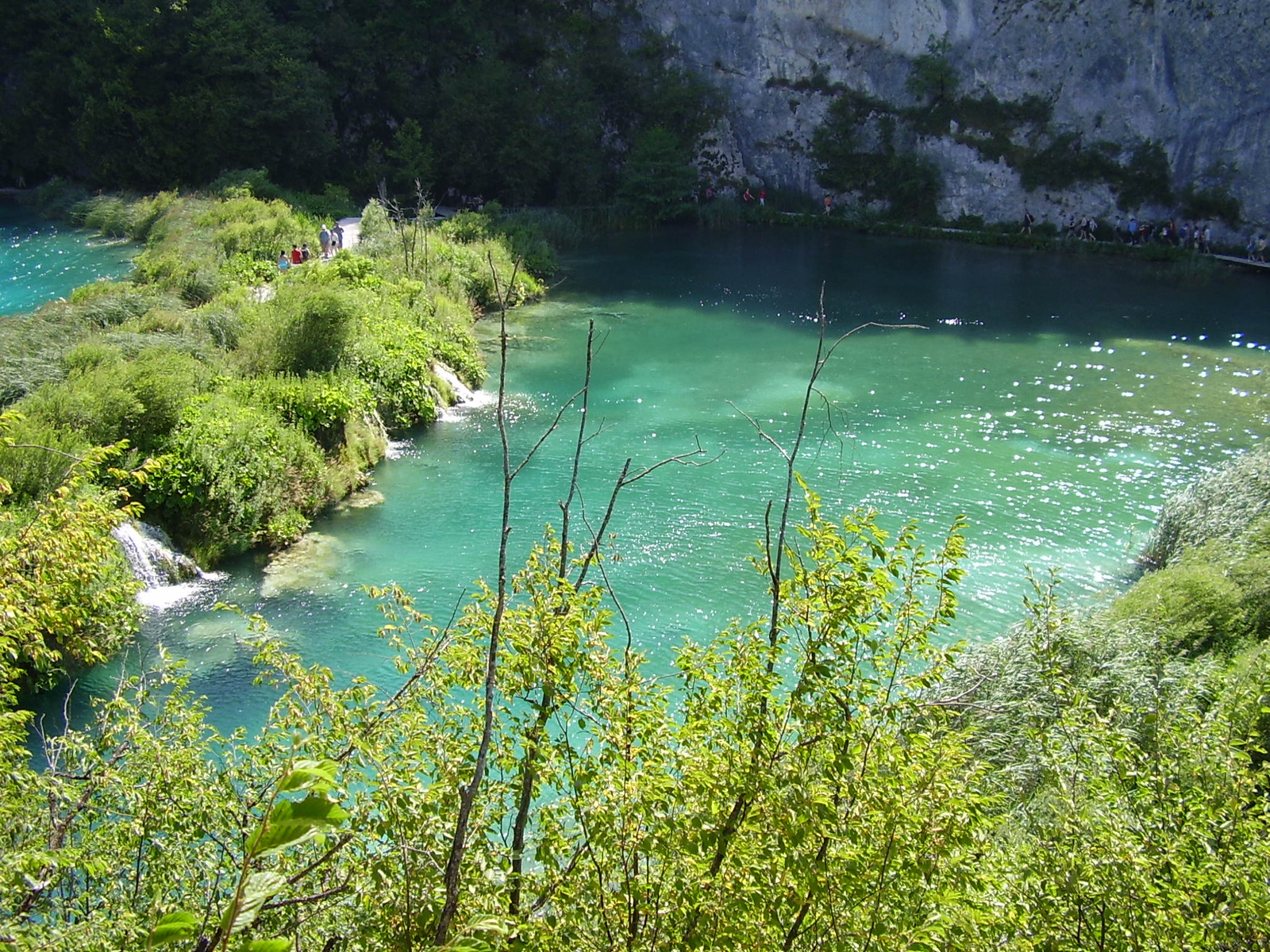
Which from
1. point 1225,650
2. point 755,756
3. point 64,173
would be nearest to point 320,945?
point 755,756

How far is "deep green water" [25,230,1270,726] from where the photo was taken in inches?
628

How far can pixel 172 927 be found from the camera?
2293 mm

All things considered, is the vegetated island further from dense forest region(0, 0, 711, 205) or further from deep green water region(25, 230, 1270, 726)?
dense forest region(0, 0, 711, 205)

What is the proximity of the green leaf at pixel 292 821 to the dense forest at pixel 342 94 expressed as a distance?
44.9 meters

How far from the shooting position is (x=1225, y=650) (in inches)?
463

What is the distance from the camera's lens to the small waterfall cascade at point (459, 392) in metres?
24.8

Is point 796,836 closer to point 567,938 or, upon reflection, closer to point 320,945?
point 567,938

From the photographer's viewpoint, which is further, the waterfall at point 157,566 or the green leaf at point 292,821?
the waterfall at point 157,566

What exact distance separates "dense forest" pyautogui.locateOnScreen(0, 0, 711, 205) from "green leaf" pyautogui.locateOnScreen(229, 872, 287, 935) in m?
44.7

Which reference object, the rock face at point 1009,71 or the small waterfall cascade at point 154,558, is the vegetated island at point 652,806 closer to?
the small waterfall cascade at point 154,558

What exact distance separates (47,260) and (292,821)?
125 ft

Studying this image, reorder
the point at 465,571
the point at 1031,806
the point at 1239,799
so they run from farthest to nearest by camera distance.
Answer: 1. the point at 465,571
2. the point at 1031,806
3. the point at 1239,799

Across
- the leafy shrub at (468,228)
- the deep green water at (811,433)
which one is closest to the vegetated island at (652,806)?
the deep green water at (811,433)

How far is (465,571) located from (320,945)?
36.8 ft
